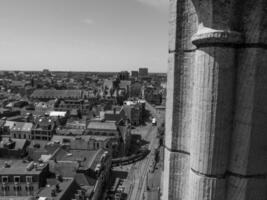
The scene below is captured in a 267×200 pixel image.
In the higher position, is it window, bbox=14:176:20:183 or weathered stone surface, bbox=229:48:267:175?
weathered stone surface, bbox=229:48:267:175

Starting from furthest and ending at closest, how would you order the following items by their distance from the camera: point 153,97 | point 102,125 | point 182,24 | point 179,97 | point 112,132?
point 153,97 < point 102,125 < point 112,132 < point 179,97 < point 182,24

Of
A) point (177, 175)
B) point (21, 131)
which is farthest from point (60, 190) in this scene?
point (21, 131)

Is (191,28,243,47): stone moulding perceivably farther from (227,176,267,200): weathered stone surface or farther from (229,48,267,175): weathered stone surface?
(227,176,267,200): weathered stone surface

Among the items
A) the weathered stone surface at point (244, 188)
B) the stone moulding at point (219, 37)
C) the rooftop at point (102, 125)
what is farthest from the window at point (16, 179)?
the stone moulding at point (219, 37)

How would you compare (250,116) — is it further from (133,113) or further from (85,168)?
(133,113)

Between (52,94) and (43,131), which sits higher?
(52,94)

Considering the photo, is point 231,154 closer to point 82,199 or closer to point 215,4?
point 215,4

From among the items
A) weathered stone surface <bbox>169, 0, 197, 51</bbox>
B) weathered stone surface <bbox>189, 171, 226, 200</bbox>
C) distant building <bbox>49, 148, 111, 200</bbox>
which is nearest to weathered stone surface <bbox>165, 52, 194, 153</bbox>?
weathered stone surface <bbox>169, 0, 197, 51</bbox>
